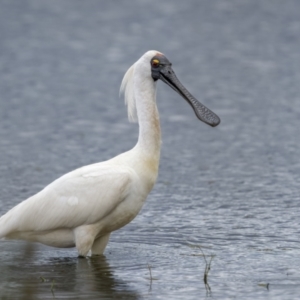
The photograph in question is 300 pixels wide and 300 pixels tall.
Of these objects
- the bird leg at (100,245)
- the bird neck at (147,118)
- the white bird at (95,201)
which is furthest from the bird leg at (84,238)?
the bird neck at (147,118)

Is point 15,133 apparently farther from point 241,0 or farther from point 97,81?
point 241,0

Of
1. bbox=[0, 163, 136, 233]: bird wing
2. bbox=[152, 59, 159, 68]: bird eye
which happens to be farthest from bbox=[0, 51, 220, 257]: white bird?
bbox=[152, 59, 159, 68]: bird eye

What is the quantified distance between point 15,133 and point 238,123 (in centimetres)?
346

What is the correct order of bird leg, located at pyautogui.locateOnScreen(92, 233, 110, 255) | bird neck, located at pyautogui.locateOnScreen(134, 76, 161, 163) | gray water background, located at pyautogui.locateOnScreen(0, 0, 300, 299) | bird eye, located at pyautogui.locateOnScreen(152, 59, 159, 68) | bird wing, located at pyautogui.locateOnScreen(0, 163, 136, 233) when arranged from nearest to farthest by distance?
gray water background, located at pyautogui.locateOnScreen(0, 0, 300, 299), bird wing, located at pyautogui.locateOnScreen(0, 163, 136, 233), bird neck, located at pyautogui.locateOnScreen(134, 76, 161, 163), bird leg, located at pyautogui.locateOnScreen(92, 233, 110, 255), bird eye, located at pyautogui.locateOnScreen(152, 59, 159, 68)

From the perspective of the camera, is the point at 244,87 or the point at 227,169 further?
the point at 244,87

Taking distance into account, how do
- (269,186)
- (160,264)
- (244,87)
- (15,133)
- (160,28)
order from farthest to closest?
(160,28)
(244,87)
(15,133)
(269,186)
(160,264)

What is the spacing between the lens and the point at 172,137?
16.0 m

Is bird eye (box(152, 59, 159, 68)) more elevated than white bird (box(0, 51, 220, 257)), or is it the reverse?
bird eye (box(152, 59, 159, 68))

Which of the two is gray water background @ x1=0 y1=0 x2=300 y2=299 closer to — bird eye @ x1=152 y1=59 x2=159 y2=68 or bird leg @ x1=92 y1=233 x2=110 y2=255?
bird leg @ x1=92 y1=233 x2=110 y2=255

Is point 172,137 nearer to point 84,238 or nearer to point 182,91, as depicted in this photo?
point 182,91

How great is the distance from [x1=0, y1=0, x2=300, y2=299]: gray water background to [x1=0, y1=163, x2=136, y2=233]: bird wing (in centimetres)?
37

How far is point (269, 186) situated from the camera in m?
13.0

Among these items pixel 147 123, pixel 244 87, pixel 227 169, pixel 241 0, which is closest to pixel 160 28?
pixel 241 0

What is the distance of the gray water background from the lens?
912cm
